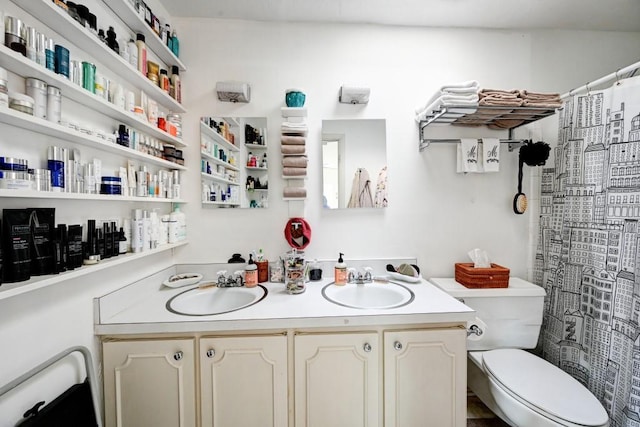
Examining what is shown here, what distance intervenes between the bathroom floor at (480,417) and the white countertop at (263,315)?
860 millimetres

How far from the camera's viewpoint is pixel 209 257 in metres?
1.59

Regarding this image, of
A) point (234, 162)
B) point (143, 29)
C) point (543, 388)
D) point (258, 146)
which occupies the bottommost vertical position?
point (543, 388)

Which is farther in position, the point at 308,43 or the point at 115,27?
the point at 308,43

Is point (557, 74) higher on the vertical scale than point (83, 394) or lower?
higher

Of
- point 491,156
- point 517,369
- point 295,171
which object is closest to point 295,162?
point 295,171

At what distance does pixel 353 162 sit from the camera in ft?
Result: 5.22

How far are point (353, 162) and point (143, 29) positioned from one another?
1.33m

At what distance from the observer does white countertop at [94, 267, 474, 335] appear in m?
1.02

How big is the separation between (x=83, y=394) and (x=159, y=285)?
579 mm

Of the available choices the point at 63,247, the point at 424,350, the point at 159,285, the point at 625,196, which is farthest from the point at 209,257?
the point at 625,196

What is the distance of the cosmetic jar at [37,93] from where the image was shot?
0.73 m

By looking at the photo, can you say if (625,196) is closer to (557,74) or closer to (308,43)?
(557,74)

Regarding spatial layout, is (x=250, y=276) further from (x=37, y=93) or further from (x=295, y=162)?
(x=37, y=93)

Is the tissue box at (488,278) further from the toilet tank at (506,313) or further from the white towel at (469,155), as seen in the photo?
the white towel at (469,155)
